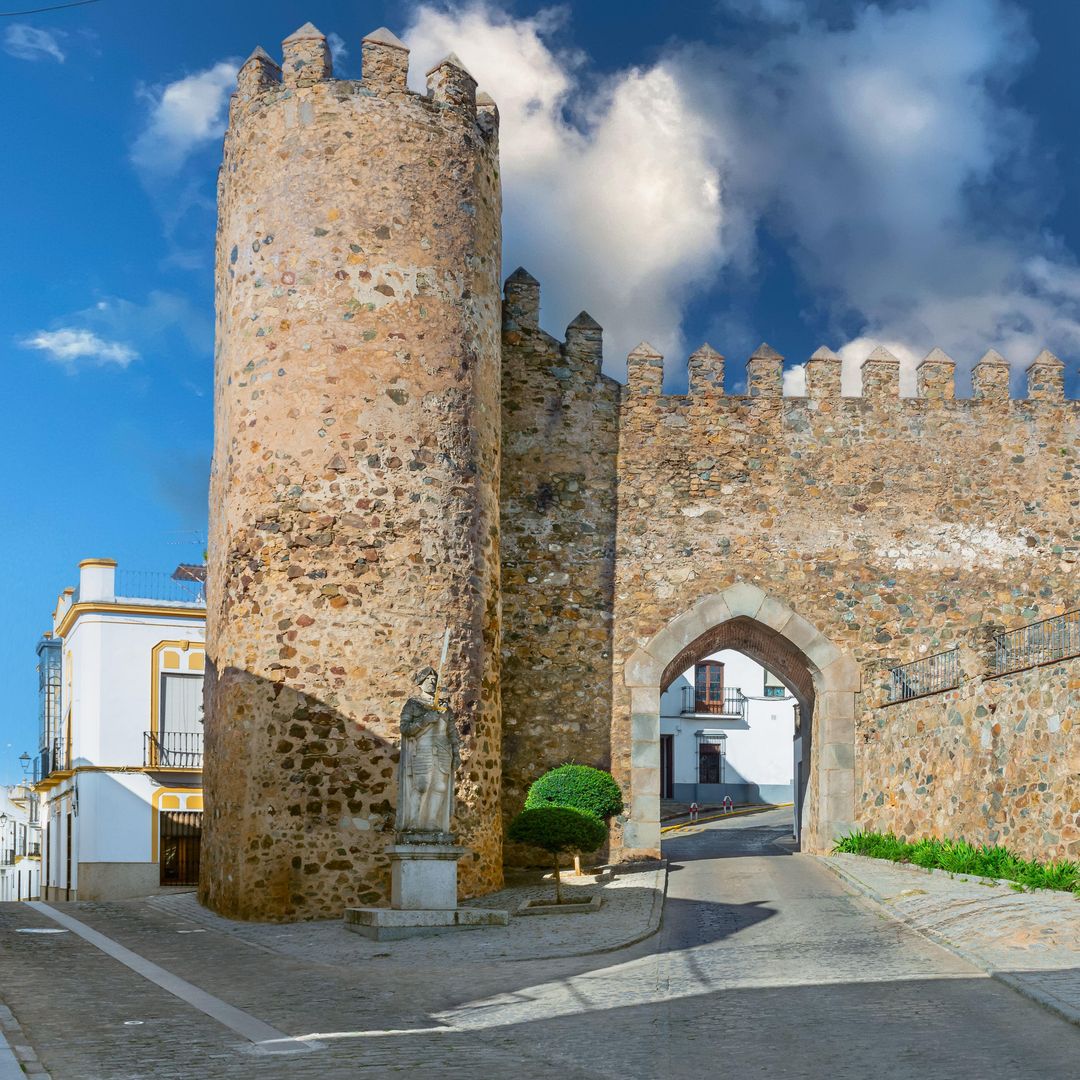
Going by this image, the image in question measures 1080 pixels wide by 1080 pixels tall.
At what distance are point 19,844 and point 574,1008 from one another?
94.8 ft

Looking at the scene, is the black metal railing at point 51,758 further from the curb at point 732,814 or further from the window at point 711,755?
the window at point 711,755

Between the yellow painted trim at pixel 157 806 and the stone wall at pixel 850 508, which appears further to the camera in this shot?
the yellow painted trim at pixel 157 806

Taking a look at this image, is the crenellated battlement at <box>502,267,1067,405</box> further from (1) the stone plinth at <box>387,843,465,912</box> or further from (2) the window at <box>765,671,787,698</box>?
(2) the window at <box>765,671,787,698</box>

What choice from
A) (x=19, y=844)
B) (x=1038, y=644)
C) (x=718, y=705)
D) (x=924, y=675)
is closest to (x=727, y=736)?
(x=718, y=705)

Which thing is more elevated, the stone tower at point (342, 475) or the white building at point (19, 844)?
the stone tower at point (342, 475)

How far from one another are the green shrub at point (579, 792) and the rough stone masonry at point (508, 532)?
883 millimetres

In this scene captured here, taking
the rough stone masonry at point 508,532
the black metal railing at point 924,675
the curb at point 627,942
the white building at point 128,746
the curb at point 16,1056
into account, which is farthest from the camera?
the white building at point 128,746

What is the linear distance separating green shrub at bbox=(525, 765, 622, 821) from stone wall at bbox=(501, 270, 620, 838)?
970mm

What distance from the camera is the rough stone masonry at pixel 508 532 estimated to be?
14.4m

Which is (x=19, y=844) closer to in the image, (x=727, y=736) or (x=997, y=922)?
(x=727, y=736)

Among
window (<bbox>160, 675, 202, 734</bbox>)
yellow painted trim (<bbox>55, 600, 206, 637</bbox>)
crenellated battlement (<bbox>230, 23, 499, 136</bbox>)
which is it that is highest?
crenellated battlement (<bbox>230, 23, 499, 136</bbox>)

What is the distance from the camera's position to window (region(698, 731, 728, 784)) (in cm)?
3941

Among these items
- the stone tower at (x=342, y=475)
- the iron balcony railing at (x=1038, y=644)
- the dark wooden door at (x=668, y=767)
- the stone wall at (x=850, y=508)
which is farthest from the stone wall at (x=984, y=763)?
the dark wooden door at (x=668, y=767)

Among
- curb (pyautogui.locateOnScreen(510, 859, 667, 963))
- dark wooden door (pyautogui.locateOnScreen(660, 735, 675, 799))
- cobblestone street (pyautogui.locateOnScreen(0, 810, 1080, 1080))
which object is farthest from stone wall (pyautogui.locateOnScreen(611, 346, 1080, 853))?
dark wooden door (pyautogui.locateOnScreen(660, 735, 675, 799))
